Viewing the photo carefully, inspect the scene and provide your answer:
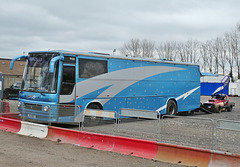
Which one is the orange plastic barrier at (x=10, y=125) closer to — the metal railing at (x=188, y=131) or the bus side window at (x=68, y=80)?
the bus side window at (x=68, y=80)

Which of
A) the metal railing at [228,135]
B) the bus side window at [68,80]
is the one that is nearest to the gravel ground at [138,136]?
the metal railing at [228,135]

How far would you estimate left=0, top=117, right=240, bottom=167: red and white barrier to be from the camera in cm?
767

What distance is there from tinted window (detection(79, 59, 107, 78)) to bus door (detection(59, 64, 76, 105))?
20.0 inches

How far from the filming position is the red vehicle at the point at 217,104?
907 inches

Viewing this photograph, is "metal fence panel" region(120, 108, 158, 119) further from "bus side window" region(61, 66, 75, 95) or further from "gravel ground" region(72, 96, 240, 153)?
"bus side window" region(61, 66, 75, 95)

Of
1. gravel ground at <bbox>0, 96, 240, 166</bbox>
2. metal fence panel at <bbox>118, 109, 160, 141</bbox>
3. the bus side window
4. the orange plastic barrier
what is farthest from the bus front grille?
metal fence panel at <bbox>118, 109, 160, 141</bbox>

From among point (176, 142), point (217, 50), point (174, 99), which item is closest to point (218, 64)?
point (217, 50)

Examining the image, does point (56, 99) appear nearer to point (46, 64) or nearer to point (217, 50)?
point (46, 64)

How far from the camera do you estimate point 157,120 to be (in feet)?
30.1

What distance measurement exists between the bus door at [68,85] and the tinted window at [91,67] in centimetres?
51

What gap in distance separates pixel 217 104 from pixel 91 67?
483 inches

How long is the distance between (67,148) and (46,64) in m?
5.15

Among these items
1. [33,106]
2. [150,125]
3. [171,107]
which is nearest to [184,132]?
[150,125]

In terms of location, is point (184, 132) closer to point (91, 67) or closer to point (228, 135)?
point (228, 135)
